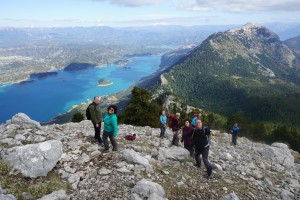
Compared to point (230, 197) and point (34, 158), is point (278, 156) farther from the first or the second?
point (34, 158)

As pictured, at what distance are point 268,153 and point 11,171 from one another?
67.6 ft

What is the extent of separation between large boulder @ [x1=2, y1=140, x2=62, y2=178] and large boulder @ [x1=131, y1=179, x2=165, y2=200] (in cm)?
464

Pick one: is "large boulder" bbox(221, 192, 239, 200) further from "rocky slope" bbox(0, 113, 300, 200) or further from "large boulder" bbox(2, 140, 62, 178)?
"large boulder" bbox(2, 140, 62, 178)

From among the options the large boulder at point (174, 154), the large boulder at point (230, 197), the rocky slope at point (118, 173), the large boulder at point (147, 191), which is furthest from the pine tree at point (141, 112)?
the large boulder at point (147, 191)

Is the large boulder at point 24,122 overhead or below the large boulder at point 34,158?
below

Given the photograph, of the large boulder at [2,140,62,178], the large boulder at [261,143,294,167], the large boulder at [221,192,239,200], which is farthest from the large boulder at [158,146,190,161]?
the large boulder at [261,143,294,167]

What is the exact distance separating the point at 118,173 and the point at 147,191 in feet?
7.06

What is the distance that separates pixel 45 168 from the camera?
1409 centimetres

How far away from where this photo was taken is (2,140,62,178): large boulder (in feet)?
45.1

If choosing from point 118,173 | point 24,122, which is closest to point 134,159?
point 118,173

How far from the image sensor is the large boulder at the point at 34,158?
541 inches

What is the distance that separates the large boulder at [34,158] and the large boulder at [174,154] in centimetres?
604

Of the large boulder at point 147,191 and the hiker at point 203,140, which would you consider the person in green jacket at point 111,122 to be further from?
the hiker at point 203,140

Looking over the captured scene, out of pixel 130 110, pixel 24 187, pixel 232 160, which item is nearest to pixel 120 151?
pixel 24 187
